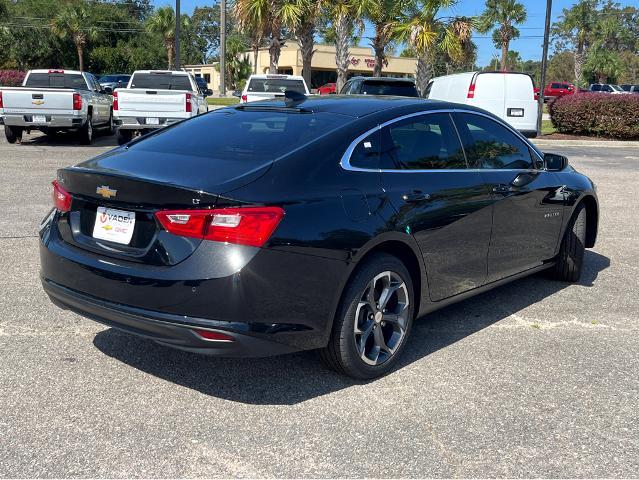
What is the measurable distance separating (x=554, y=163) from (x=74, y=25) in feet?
187

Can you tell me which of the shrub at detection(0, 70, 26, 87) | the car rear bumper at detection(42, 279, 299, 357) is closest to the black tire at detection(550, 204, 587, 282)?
the car rear bumper at detection(42, 279, 299, 357)

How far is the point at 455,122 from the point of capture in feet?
16.0

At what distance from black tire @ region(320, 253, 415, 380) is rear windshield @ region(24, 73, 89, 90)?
15544mm

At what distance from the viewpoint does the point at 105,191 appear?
3680mm

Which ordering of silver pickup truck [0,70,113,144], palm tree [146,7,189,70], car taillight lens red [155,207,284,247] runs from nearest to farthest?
car taillight lens red [155,207,284,247], silver pickup truck [0,70,113,144], palm tree [146,7,189,70]

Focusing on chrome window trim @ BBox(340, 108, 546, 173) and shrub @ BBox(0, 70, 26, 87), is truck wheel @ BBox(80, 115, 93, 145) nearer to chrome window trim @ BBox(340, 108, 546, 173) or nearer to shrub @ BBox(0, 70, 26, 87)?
chrome window trim @ BBox(340, 108, 546, 173)

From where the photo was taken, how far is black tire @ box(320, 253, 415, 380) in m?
3.83

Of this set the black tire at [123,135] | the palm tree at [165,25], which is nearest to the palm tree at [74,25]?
the palm tree at [165,25]

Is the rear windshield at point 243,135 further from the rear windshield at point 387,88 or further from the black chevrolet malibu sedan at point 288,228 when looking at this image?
the rear windshield at point 387,88

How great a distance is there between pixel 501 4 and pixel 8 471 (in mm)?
55048

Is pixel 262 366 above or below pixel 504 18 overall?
below

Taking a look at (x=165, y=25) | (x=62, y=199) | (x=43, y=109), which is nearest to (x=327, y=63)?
(x=165, y=25)

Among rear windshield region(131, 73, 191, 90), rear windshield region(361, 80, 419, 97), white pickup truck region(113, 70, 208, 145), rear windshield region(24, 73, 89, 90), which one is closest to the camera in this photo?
white pickup truck region(113, 70, 208, 145)

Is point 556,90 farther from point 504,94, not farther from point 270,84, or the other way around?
point 270,84
